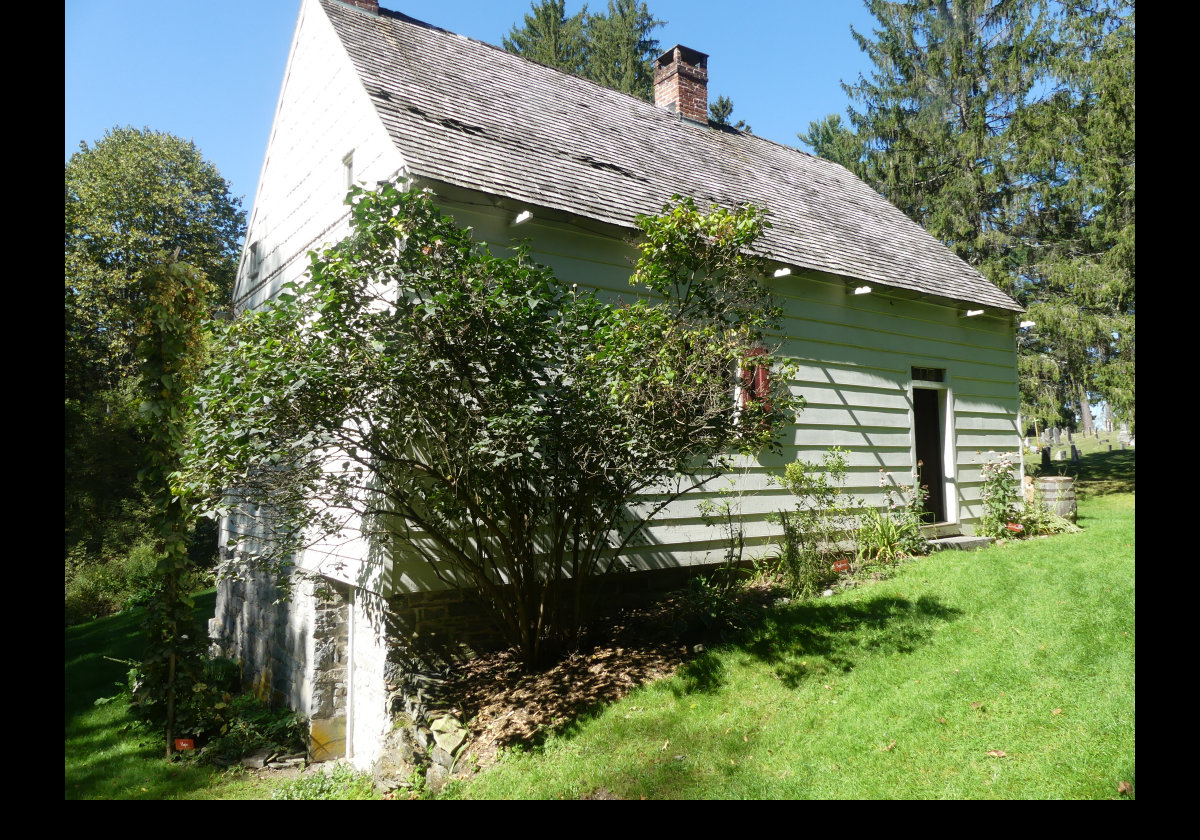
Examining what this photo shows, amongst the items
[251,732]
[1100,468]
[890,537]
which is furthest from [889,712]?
[1100,468]

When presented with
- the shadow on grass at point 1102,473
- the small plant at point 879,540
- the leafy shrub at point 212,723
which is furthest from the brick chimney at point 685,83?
the shadow on grass at point 1102,473

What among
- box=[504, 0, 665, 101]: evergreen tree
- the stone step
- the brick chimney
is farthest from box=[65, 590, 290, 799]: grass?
box=[504, 0, 665, 101]: evergreen tree

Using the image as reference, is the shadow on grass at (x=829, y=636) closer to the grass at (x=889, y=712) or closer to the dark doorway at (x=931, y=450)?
the grass at (x=889, y=712)

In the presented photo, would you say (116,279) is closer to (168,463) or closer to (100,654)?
(100,654)

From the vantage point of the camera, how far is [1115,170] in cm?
1491

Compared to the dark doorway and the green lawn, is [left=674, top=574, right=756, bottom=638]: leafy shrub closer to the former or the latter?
the green lawn

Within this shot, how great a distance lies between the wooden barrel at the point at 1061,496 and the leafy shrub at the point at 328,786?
390 inches

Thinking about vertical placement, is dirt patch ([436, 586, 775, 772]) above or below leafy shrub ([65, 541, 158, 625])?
above

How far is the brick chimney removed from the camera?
457 inches

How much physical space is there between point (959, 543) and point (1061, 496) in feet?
8.93

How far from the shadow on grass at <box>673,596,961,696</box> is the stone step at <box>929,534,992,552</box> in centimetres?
258

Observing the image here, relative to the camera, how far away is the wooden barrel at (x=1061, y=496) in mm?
10211

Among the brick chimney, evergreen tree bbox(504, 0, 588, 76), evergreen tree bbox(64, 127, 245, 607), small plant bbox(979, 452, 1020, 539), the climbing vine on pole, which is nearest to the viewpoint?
the climbing vine on pole

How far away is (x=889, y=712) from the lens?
450 centimetres
